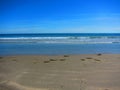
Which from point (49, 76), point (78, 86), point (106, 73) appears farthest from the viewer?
point (106, 73)

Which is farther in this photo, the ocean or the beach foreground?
the ocean

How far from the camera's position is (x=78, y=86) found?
4520 millimetres

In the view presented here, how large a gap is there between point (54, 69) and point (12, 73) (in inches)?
50.6

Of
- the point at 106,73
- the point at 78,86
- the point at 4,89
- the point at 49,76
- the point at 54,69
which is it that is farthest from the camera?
the point at 54,69

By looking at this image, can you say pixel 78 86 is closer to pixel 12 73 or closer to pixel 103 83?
pixel 103 83

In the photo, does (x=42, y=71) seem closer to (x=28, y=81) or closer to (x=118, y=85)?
(x=28, y=81)

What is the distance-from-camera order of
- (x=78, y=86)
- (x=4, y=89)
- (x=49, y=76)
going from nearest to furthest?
1. (x=4, y=89)
2. (x=78, y=86)
3. (x=49, y=76)

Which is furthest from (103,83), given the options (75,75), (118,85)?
(75,75)

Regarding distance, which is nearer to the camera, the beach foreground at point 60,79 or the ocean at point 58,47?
the beach foreground at point 60,79

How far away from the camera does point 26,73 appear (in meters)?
5.79

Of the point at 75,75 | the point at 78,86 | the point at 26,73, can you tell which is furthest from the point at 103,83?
the point at 26,73

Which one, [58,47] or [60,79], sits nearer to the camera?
[60,79]

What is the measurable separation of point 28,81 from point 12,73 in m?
0.99

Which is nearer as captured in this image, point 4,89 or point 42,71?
point 4,89
